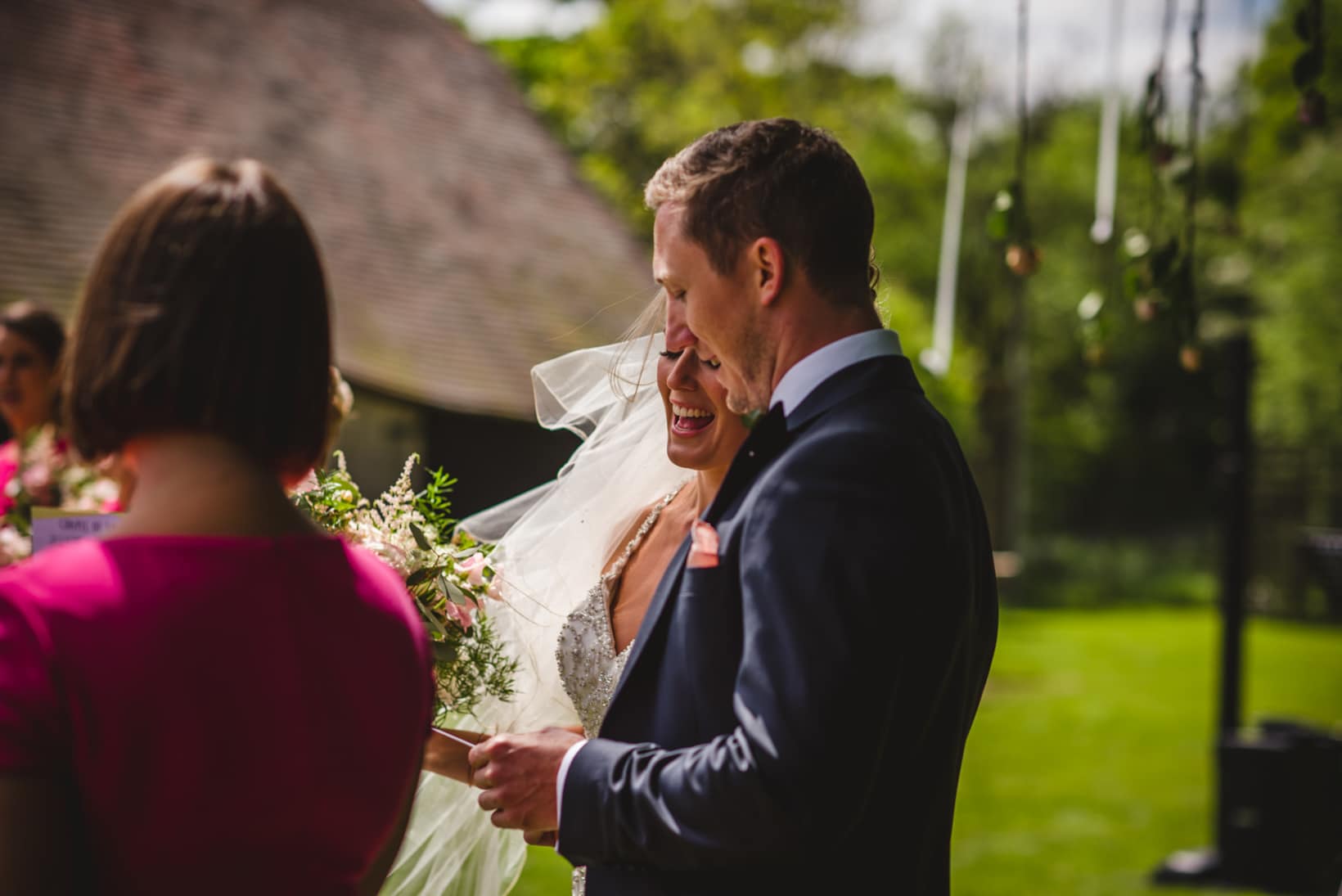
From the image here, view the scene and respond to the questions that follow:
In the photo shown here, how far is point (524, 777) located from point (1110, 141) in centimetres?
345

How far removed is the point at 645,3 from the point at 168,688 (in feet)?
83.7

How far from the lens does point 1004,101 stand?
113ft

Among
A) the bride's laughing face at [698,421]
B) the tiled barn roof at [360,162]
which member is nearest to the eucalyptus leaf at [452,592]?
the bride's laughing face at [698,421]

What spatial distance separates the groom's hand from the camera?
2.06 metres

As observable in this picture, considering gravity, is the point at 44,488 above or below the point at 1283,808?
above

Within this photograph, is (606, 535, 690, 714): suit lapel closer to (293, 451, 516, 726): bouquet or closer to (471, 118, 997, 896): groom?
(471, 118, 997, 896): groom

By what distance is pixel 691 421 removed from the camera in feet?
9.07

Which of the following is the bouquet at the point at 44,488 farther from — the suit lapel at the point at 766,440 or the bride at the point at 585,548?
the suit lapel at the point at 766,440

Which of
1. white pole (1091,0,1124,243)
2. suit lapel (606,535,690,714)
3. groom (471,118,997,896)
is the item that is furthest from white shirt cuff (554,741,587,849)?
white pole (1091,0,1124,243)

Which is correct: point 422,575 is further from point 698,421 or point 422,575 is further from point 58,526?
point 58,526

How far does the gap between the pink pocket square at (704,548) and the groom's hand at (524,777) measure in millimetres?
407

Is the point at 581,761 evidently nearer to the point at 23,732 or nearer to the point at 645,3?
the point at 23,732

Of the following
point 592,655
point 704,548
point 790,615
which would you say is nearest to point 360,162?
point 592,655

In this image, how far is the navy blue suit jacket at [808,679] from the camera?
1.68m
